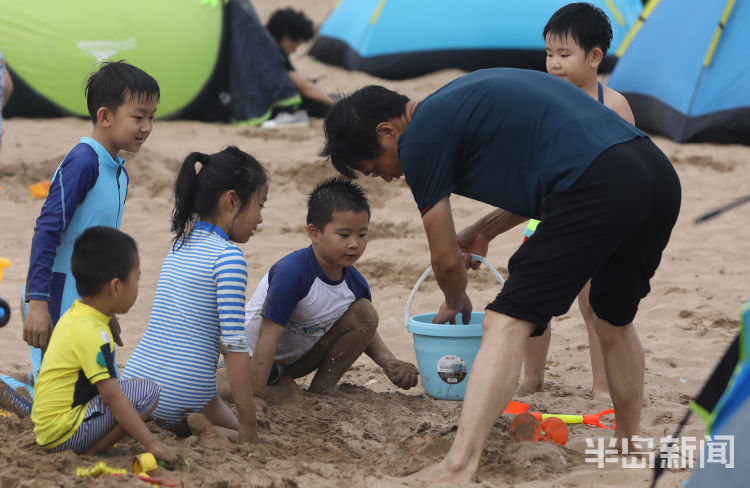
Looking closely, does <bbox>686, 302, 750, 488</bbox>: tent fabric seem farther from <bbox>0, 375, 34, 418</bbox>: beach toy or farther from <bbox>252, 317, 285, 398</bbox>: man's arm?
<bbox>0, 375, 34, 418</bbox>: beach toy

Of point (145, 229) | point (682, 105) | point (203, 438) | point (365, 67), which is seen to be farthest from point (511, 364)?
point (365, 67)

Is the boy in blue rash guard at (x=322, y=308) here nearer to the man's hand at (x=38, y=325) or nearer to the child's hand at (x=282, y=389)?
the child's hand at (x=282, y=389)

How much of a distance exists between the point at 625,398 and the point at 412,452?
77cm

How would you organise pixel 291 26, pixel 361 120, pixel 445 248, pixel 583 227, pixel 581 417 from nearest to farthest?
pixel 583 227
pixel 445 248
pixel 361 120
pixel 581 417
pixel 291 26

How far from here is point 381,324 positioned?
481cm

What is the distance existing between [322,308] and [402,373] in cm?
44

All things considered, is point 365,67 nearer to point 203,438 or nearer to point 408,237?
point 408,237

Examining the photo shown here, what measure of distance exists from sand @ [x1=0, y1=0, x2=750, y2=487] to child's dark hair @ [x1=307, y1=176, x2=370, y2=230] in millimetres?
752

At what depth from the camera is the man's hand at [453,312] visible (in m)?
3.20

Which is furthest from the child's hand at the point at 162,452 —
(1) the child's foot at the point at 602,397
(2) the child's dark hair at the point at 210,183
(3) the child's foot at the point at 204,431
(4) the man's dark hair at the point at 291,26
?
(4) the man's dark hair at the point at 291,26

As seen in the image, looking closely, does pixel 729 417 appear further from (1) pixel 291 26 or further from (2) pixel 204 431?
(1) pixel 291 26

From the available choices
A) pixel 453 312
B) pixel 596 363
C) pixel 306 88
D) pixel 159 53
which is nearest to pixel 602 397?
pixel 596 363

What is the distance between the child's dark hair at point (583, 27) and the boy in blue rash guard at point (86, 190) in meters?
1.73

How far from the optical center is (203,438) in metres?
Answer: 2.96
